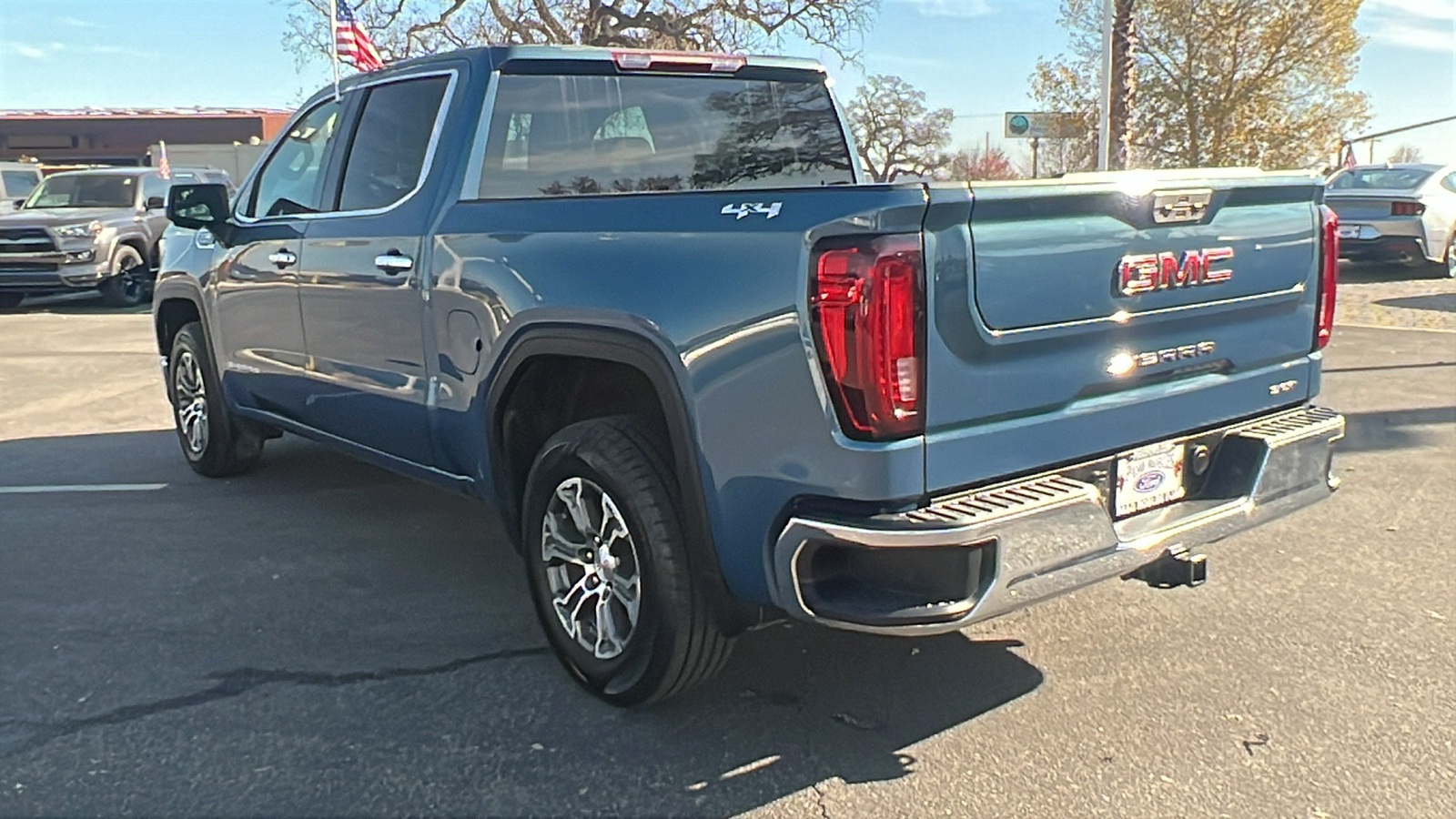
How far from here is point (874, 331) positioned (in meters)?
2.71

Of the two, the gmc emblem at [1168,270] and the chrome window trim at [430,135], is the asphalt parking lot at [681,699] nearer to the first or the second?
the gmc emblem at [1168,270]

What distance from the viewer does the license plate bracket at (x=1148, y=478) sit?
128 inches

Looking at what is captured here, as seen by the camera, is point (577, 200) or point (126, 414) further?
point (126, 414)

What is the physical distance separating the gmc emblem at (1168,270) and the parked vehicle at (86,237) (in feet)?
42.9

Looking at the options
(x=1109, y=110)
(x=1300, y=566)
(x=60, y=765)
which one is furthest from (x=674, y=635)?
(x=1109, y=110)

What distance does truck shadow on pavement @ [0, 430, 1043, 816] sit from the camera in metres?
3.10

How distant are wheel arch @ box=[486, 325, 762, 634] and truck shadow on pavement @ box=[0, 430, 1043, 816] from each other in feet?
1.39

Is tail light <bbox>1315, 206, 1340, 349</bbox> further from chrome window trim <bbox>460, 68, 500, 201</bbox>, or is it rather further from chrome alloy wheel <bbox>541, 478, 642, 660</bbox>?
chrome window trim <bbox>460, 68, 500, 201</bbox>

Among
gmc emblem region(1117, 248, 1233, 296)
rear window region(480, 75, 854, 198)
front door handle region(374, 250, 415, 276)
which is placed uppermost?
rear window region(480, 75, 854, 198)

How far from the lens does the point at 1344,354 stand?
10.2 m

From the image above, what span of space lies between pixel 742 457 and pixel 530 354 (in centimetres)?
93

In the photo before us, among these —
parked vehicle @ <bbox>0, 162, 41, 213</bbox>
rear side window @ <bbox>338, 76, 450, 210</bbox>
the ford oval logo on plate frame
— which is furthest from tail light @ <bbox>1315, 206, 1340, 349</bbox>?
parked vehicle @ <bbox>0, 162, 41, 213</bbox>

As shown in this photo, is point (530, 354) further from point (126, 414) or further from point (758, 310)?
point (126, 414)

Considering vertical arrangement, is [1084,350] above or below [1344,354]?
above
